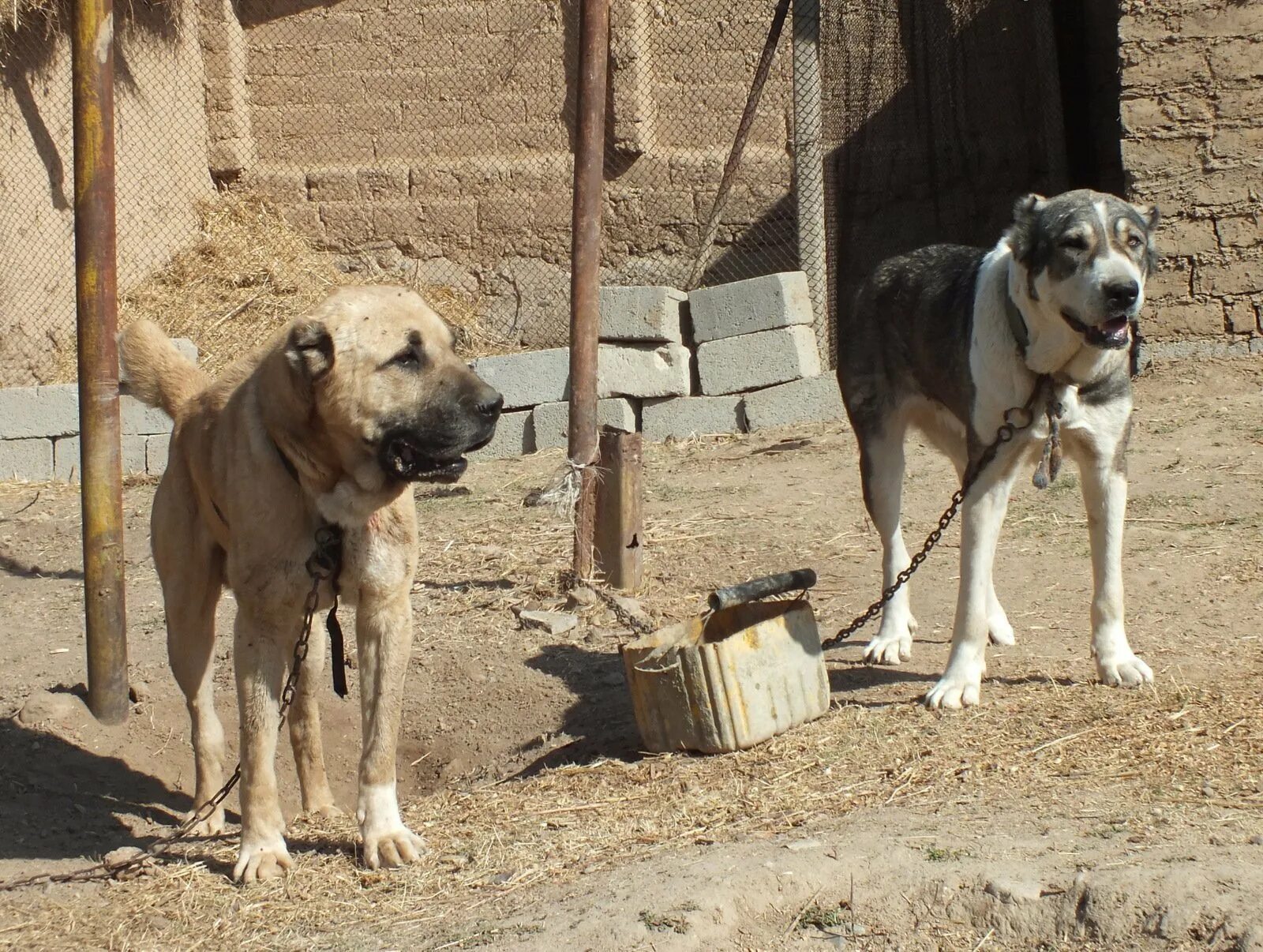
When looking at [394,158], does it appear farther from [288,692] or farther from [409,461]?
[409,461]

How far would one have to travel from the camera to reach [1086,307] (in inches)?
170

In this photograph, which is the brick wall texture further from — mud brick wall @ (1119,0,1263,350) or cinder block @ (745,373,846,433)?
mud brick wall @ (1119,0,1263,350)

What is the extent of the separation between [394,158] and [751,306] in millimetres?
4208

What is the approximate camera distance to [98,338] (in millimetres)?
5164

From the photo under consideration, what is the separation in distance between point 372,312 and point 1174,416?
238 inches

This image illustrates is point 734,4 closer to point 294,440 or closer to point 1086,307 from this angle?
point 1086,307

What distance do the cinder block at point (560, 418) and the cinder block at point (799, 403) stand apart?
0.92 metres

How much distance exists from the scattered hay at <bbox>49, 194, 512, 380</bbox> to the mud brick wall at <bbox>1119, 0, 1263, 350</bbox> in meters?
5.29

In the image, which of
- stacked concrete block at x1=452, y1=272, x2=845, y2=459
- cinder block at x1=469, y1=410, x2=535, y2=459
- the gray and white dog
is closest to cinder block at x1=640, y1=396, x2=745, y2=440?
stacked concrete block at x1=452, y1=272, x2=845, y2=459

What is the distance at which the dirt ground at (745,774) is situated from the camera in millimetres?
3318

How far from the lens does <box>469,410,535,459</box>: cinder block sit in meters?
9.99

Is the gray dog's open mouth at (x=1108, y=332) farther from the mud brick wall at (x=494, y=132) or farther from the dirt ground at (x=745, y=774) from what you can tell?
the mud brick wall at (x=494, y=132)

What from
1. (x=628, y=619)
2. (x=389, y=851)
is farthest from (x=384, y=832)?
(x=628, y=619)

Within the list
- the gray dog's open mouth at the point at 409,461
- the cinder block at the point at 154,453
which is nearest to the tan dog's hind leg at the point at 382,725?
the gray dog's open mouth at the point at 409,461
